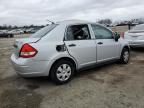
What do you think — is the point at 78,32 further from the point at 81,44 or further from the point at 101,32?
the point at 101,32

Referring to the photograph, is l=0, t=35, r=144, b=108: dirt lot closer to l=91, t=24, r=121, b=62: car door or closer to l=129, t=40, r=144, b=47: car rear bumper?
l=91, t=24, r=121, b=62: car door

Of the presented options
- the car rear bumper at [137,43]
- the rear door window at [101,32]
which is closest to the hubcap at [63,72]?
the rear door window at [101,32]

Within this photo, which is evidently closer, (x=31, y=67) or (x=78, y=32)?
(x=31, y=67)

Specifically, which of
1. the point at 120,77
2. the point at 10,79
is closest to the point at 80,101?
the point at 120,77

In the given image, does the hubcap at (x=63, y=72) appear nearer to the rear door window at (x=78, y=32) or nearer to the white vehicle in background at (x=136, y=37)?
the rear door window at (x=78, y=32)

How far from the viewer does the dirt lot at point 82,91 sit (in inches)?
145

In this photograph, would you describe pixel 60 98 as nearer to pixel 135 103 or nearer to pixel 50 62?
pixel 50 62

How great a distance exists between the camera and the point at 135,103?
11.7ft

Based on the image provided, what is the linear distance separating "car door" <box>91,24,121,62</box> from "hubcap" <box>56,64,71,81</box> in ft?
3.83

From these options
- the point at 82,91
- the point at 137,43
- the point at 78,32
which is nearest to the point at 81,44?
the point at 78,32

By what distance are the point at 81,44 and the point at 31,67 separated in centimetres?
148

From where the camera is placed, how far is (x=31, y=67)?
4309mm

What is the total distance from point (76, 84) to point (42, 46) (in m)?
1.31

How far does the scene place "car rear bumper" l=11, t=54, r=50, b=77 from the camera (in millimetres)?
4293
